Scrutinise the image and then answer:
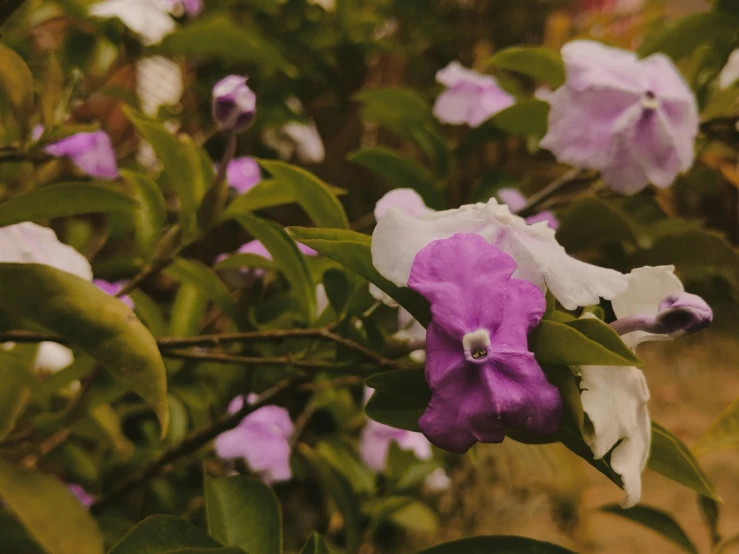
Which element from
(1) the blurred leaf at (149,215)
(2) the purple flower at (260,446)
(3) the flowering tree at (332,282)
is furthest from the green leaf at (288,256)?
(2) the purple flower at (260,446)

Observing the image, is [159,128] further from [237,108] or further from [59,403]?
[59,403]

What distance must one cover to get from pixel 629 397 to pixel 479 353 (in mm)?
102

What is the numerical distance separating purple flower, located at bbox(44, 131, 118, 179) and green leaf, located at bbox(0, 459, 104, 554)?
39 cm

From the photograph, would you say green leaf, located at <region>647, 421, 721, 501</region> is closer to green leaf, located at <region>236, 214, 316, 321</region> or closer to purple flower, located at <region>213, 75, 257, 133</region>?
green leaf, located at <region>236, 214, 316, 321</region>

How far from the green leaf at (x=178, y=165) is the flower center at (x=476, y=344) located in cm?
31

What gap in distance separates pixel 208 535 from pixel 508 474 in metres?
1.27

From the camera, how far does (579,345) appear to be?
1.02ft

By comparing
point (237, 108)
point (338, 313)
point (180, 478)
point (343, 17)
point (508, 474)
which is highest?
point (237, 108)

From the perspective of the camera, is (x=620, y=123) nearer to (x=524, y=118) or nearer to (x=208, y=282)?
(x=524, y=118)

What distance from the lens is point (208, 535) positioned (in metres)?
0.40

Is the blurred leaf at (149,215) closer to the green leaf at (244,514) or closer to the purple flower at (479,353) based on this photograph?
the green leaf at (244,514)

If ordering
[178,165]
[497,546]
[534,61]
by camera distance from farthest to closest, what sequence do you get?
[534,61]
[178,165]
[497,546]

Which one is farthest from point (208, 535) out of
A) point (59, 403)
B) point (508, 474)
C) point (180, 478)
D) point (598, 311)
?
point (508, 474)

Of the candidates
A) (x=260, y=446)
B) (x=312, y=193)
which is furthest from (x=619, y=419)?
(x=260, y=446)
